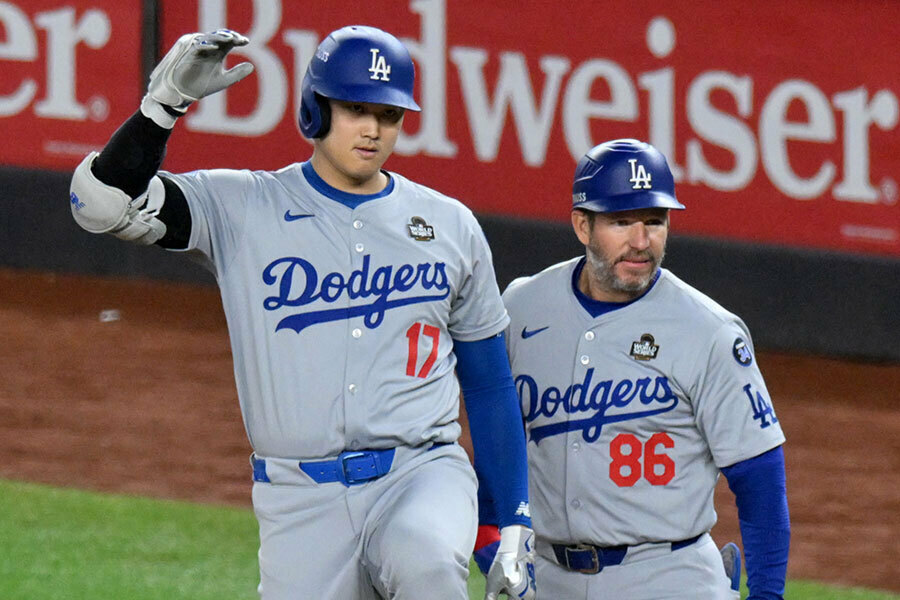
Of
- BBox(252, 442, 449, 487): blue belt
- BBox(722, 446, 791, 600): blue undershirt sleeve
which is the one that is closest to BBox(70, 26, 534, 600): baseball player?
BBox(252, 442, 449, 487): blue belt

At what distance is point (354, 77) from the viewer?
411cm

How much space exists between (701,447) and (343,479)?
1055 millimetres

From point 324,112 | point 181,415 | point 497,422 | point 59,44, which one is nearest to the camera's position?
point 324,112

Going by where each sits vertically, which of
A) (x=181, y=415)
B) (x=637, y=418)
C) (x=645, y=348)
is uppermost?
(x=645, y=348)

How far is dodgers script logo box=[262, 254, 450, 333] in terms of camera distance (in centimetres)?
411

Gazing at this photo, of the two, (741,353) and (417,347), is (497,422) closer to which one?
(417,347)

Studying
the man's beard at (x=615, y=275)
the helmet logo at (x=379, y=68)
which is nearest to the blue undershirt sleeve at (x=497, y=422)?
the man's beard at (x=615, y=275)

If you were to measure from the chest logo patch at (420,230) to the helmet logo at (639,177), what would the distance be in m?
0.65

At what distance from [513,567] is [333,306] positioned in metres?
0.76

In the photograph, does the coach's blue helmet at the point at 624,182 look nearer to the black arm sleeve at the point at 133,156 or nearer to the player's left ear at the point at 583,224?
the player's left ear at the point at 583,224

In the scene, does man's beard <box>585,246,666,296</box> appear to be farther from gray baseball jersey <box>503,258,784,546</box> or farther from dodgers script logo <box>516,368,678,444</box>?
dodgers script logo <box>516,368,678,444</box>

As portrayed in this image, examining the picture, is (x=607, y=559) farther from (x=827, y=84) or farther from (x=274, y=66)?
(x=274, y=66)

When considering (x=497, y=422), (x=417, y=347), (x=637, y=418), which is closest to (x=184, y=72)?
(x=417, y=347)

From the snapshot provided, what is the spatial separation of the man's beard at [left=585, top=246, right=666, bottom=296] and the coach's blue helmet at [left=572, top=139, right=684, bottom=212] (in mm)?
125
